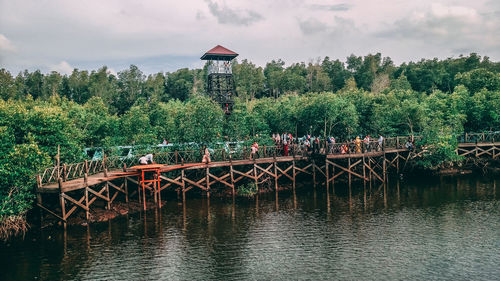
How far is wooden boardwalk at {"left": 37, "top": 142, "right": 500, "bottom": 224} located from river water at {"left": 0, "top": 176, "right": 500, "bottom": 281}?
2390 millimetres

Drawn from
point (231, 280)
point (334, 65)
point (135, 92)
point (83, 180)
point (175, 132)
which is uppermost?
point (334, 65)

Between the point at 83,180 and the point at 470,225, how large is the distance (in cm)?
2436

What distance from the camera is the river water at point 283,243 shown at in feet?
57.0

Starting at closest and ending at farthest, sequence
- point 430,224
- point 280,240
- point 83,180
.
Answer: point 280,240 → point 430,224 → point 83,180

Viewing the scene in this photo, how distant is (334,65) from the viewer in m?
92.3

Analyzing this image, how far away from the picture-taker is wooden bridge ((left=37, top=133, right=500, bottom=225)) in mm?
27344

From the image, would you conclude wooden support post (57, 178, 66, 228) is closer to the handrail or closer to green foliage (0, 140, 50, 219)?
green foliage (0, 140, 50, 219)

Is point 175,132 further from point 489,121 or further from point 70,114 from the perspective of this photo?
point 489,121

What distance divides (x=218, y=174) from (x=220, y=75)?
19.1 m

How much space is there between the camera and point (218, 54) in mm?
48594

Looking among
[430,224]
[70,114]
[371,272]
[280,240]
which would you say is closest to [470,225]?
[430,224]

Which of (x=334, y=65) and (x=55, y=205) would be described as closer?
(x=55, y=205)

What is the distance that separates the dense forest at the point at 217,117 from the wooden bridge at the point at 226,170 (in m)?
1.73

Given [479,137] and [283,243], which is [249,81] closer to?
[479,137]
